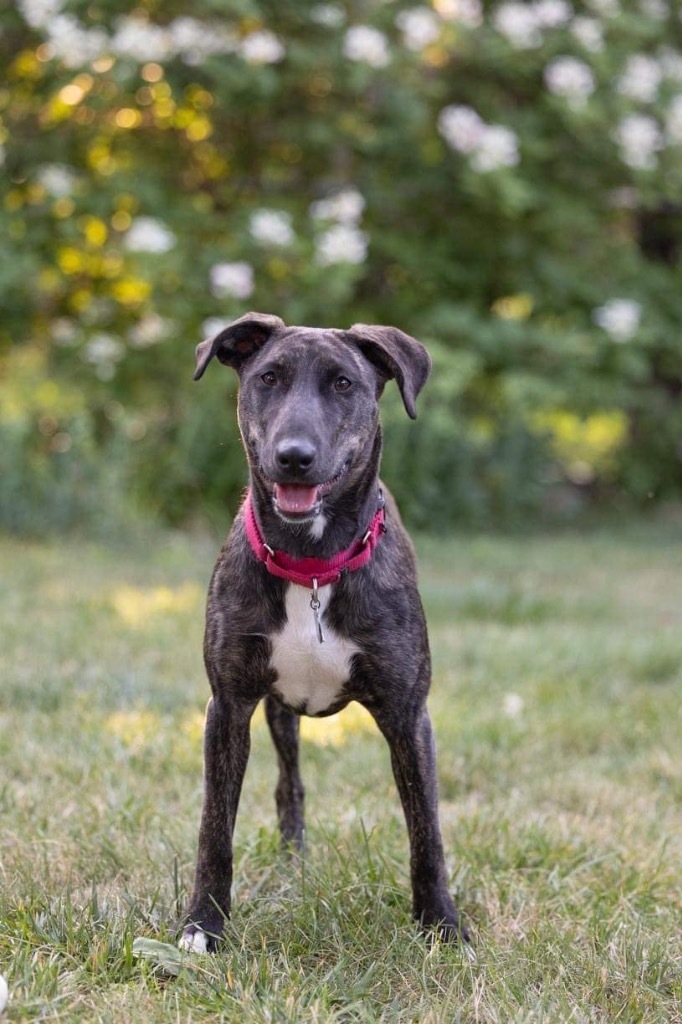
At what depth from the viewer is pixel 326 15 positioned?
376 inches

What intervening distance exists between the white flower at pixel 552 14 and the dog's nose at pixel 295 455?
8323 mm

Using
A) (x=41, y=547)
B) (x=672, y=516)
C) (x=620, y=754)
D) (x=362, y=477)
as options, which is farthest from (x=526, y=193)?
(x=362, y=477)

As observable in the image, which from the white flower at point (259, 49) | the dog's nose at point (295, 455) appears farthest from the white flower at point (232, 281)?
the dog's nose at point (295, 455)

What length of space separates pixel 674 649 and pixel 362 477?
133 inches

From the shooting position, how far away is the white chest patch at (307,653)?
10.1 feet

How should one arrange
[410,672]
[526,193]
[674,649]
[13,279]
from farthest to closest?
[526,193] → [13,279] → [674,649] → [410,672]

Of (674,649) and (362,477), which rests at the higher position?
(362,477)

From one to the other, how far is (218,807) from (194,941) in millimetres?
346

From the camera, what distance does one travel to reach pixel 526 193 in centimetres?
976

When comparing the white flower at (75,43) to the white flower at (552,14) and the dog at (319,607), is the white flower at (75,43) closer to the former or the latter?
the white flower at (552,14)

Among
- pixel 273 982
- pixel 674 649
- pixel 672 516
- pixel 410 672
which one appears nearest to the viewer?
pixel 273 982

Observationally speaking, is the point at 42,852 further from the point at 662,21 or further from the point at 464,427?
the point at 662,21

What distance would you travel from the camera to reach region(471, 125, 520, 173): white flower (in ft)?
31.2

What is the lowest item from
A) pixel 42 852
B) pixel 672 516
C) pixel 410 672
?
pixel 672 516
